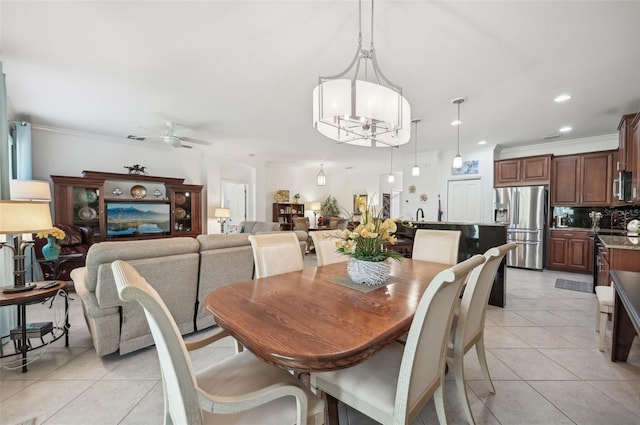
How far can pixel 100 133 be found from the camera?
5.02 metres

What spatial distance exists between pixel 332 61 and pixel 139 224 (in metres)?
5.23

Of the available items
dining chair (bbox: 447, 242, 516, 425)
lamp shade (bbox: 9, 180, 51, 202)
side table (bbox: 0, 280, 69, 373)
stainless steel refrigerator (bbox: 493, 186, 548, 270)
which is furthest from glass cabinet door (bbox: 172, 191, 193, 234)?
stainless steel refrigerator (bbox: 493, 186, 548, 270)

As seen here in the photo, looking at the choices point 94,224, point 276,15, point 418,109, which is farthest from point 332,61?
point 94,224

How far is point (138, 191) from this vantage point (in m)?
5.59

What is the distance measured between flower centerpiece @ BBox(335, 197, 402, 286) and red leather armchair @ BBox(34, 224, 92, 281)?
3.97m

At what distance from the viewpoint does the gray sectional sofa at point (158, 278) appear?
2.03 meters

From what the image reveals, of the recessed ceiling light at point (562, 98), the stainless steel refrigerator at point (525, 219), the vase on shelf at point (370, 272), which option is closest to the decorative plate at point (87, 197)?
the vase on shelf at point (370, 272)

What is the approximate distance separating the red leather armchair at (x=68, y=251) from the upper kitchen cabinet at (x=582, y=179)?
8355mm

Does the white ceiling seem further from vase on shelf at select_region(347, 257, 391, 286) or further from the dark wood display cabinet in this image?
vase on shelf at select_region(347, 257, 391, 286)

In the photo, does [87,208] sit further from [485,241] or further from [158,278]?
[485,241]

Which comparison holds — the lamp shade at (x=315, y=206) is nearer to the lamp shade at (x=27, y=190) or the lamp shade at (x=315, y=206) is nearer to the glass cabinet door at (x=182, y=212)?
the glass cabinet door at (x=182, y=212)

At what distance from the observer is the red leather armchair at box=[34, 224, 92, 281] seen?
3.76 metres

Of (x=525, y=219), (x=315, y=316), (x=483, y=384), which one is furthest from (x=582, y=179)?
(x=315, y=316)

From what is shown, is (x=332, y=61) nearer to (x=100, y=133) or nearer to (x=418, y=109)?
(x=418, y=109)
